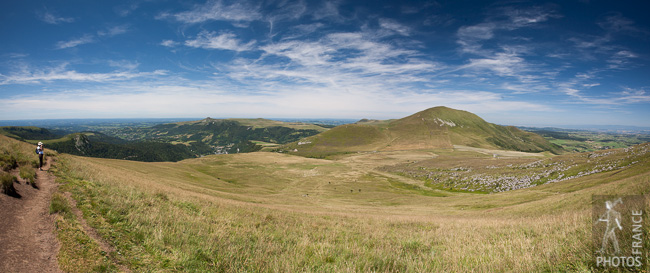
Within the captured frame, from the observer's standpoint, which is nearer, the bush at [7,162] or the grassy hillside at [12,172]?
the grassy hillside at [12,172]

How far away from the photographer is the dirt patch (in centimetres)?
519

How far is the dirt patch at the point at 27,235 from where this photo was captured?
5.19 m

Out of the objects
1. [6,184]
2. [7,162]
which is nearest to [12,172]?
[7,162]

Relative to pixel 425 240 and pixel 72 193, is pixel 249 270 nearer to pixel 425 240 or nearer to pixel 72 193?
pixel 425 240

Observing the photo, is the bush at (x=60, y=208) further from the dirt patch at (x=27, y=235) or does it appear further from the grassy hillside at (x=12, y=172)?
the grassy hillside at (x=12, y=172)

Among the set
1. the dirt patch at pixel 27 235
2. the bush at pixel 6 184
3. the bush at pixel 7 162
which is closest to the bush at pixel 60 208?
the dirt patch at pixel 27 235

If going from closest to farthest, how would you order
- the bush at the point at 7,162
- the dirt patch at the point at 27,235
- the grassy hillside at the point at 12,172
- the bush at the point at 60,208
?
the dirt patch at the point at 27,235
the bush at the point at 60,208
the grassy hillside at the point at 12,172
the bush at the point at 7,162

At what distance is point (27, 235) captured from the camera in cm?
647

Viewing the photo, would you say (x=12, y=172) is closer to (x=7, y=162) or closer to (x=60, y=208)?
(x=7, y=162)

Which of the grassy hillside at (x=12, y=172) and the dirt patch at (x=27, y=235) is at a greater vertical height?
the grassy hillside at (x=12, y=172)

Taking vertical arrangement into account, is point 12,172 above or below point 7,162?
below

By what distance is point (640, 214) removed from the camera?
5891 mm

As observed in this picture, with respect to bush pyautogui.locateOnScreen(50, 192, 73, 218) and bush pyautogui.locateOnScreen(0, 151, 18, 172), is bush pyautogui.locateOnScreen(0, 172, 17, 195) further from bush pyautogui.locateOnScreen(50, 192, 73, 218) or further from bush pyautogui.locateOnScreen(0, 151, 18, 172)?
bush pyautogui.locateOnScreen(0, 151, 18, 172)

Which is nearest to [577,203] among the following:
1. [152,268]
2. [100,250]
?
[152,268]
